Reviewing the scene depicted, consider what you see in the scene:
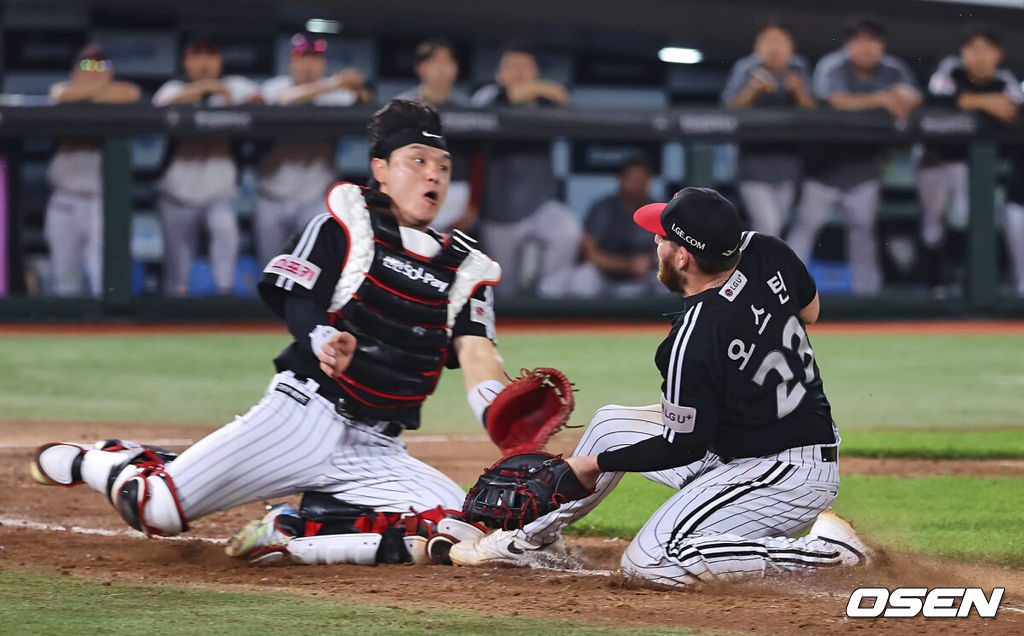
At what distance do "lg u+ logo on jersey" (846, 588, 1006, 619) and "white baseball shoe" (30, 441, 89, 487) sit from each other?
7.77 feet

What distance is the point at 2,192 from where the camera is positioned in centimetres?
1128

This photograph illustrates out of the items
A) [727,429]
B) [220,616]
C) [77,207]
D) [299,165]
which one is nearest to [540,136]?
[299,165]

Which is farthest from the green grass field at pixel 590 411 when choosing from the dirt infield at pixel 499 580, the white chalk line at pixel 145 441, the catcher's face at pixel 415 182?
the catcher's face at pixel 415 182

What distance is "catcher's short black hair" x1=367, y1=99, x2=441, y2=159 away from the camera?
438cm

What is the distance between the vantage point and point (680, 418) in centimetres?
358

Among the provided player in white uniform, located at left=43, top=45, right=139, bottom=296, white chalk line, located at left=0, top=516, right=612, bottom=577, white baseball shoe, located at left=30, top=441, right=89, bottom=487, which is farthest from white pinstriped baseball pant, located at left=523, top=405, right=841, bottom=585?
player in white uniform, located at left=43, top=45, right=139, bottom=296

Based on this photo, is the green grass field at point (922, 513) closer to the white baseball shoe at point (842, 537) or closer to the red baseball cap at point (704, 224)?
the white baseball shoe at point (842, 537)

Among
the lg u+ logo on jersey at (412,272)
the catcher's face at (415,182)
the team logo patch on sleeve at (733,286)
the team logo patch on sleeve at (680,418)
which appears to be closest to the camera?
the team logo patch on sleeve at (680,418)

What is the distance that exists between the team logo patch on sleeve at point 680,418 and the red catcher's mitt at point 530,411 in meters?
0.53

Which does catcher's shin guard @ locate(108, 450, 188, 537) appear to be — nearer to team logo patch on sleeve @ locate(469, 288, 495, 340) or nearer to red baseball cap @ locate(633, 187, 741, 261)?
team logo patch on sleeve @ locate(469, 288, 495, 340)

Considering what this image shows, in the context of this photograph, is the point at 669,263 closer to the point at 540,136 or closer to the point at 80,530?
the point at 80,530

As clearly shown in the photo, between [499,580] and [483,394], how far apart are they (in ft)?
2.28

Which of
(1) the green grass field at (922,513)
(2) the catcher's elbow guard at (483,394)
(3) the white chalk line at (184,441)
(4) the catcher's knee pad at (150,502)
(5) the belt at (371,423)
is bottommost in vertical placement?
(3) the white chalk line at (184,441)

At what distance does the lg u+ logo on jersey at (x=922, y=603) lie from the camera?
3326 millimetres
